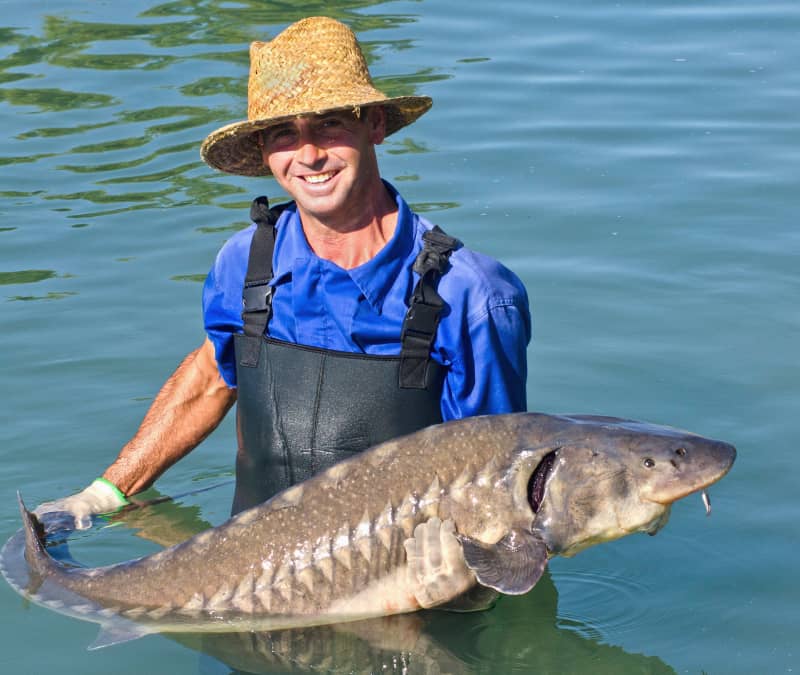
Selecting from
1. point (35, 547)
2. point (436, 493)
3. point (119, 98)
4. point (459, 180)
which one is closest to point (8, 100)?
point (119, 98)

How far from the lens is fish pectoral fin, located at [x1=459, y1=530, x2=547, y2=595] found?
16.0 feet

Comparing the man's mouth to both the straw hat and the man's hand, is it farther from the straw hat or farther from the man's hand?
the man's hand

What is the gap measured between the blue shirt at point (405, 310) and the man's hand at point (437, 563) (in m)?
0.56

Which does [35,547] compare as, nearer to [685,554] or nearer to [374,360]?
[374,360]

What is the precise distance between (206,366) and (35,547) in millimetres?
1029

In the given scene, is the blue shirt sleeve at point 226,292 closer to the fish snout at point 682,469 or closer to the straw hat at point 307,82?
the straw hat at point 307,82

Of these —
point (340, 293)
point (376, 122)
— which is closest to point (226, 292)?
point (340, 293)

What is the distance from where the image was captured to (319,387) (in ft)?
18.0

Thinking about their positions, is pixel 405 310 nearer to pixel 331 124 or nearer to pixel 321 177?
pixel 321 177

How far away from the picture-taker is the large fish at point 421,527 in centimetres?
502

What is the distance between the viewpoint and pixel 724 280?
8.72 m

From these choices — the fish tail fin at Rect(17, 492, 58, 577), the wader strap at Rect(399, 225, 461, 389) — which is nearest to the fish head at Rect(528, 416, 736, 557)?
the wader strap at Rect(399, 225, 461, 389)

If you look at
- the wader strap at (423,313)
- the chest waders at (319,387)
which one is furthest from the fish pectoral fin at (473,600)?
the wader strap at (423,313)

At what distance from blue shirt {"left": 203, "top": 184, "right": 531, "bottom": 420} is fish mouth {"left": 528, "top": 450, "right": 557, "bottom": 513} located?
1.47ft
